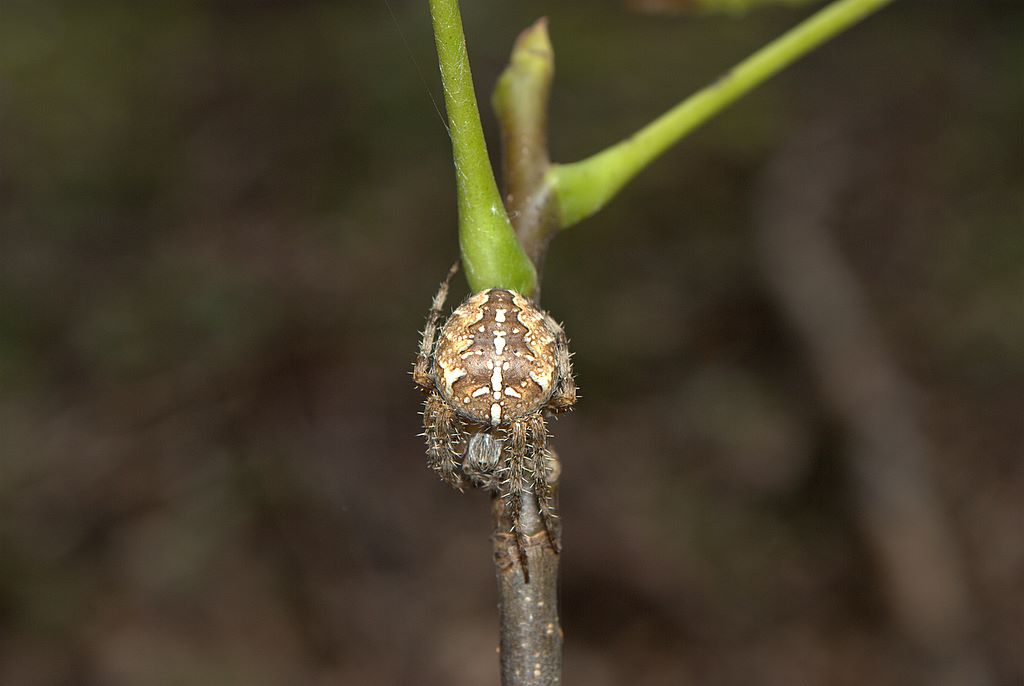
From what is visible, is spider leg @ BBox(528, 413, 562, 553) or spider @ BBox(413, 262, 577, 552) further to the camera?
spider @ BBox(413, 262, 577, 552)

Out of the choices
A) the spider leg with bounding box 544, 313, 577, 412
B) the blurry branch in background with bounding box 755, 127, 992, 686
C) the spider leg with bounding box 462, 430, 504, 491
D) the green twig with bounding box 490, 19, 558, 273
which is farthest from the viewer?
the blurry branch in background with bounding box 755, 127, 992, 686

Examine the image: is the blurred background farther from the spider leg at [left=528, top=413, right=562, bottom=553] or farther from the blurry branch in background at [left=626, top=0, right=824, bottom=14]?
the spider leg at [left=528, top=413, right=562, bottom=553]

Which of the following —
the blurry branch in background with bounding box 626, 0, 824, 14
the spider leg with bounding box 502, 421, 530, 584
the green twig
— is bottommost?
the spider leg with bounding box 502, 421, 530, 584

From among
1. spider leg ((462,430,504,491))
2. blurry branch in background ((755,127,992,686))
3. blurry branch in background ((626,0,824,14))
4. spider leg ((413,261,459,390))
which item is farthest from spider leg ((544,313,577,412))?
blurry branch in background ((755,127,992,686))

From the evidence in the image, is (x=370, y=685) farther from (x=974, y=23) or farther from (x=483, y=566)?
(x=974, y=23)

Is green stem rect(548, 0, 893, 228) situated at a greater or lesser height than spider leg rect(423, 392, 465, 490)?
greater

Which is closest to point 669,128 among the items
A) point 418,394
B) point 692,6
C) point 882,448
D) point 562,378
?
point 562,378

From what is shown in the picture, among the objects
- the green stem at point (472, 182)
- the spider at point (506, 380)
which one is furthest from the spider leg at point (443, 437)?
the green stem at point (472, 182)

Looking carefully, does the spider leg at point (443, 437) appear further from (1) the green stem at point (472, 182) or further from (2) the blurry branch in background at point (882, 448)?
(2) the blurry branch in background at point (882, 448)

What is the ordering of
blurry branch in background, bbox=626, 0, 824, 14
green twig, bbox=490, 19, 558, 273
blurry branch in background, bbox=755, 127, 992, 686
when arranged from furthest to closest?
blurry branch in background, bbox=755, 127, 992, 686
blurry branch in background, bbox=626, 0, 824, 14
green twig, bbox=490, 19, 558, 273
